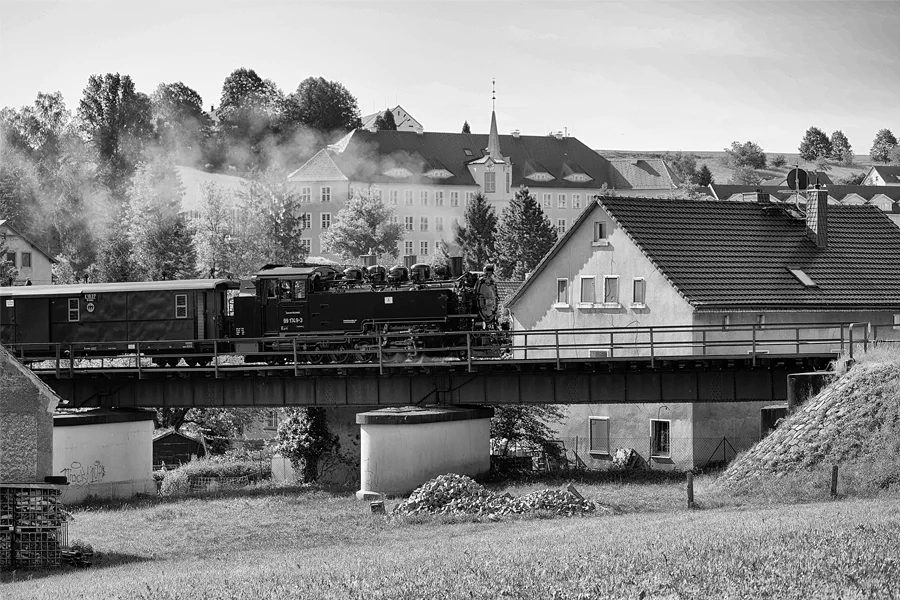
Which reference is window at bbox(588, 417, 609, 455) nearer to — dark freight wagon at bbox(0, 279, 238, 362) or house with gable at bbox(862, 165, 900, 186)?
dark freight wagon at bbox(0, 279, 238, 362)

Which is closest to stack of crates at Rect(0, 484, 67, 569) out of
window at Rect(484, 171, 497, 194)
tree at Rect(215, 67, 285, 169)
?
window at Rect(484, 171, 497, 194)

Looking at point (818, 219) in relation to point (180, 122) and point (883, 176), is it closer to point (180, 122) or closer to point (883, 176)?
point (180, 122)

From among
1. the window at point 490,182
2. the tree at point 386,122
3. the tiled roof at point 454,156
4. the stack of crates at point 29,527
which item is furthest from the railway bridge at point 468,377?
the tree at point 386,122

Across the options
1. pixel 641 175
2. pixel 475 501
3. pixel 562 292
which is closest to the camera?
pixel 475 501

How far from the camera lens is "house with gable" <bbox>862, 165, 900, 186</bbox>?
19238 cm

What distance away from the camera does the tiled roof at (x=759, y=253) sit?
48344 millimetres

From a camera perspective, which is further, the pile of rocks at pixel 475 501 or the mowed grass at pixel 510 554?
the pile of rocks at pixel 475 501

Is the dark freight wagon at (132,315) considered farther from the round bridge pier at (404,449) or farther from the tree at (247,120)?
the tree at (247,120)

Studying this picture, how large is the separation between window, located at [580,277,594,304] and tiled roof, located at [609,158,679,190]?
97493 mm

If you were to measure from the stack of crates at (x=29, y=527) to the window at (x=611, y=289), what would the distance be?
2831 cm

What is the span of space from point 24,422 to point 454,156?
118424mm

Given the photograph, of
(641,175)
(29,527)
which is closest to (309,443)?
(29,527)

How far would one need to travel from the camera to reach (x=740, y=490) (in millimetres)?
31734

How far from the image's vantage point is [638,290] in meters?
50.4
